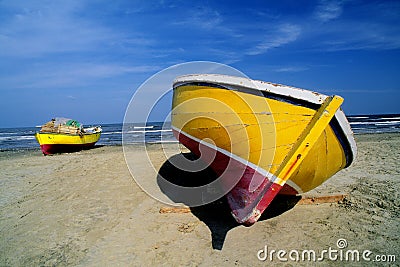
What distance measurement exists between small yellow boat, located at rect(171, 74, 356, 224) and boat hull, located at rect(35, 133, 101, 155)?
39.2ft

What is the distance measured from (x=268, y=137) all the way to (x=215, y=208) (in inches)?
71.7

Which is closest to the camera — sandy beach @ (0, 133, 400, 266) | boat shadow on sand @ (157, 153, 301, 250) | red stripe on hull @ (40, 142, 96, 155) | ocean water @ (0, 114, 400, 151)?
sandy beach @ (0, 133, 400, 266)

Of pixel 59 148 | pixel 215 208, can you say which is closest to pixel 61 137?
pixel 59 148

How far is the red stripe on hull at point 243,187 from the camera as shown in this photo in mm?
3059

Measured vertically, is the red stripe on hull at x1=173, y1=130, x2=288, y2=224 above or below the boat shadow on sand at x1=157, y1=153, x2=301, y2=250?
above

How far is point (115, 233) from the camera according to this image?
3871 millimetres

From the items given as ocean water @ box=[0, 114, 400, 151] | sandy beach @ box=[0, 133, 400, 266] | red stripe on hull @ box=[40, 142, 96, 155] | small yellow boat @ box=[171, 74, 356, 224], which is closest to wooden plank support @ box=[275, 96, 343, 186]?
small yellow boat @ box=[171, 74, 356, 224]

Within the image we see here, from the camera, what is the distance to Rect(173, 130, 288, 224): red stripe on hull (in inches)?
120

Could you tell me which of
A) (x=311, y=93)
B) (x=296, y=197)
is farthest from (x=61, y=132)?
(x=311, y=93)

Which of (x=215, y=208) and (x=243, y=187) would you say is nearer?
(x=243, y=187)

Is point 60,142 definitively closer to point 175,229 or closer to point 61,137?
point 61,137

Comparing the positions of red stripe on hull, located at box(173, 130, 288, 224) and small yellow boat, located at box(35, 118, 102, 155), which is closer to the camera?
red stripe on hull, located at box(173, 130, 288, 224)

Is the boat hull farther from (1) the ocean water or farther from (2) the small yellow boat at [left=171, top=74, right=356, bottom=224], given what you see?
(2) the small yellow boat at [left=171, top=74, right=356, bottom=224]

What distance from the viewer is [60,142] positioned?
13.7m
